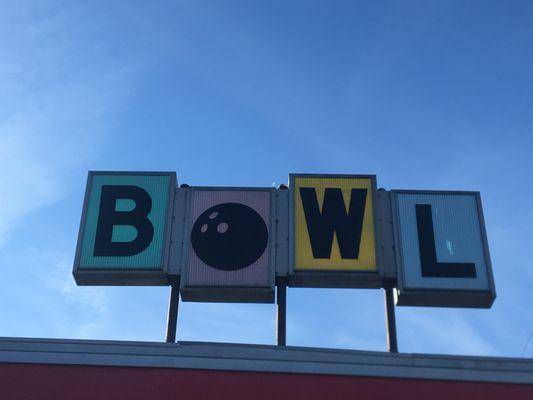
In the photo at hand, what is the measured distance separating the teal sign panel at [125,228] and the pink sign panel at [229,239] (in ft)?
2.26

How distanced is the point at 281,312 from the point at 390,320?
2328mm

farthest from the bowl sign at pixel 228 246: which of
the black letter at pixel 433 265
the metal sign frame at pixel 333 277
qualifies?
the black letter at pixel 433 265

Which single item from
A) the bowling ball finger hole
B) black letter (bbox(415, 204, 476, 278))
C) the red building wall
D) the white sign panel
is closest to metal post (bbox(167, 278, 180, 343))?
the bowling ball finger hole

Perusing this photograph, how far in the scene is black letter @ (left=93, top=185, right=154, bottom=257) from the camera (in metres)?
17.7

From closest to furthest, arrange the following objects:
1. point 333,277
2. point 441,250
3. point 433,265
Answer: point 333,277 < point 433,265 < point 441,250

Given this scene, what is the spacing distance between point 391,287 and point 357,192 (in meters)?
2.39

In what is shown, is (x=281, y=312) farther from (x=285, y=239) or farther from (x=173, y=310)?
(x=173, y=310)

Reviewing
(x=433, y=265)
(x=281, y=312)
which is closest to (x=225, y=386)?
(x=281, y=312)

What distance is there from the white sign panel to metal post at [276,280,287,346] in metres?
2.48

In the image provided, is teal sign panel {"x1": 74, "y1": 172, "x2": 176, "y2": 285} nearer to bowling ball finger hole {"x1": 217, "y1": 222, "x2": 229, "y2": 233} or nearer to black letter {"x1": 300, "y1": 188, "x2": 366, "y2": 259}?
bowling ball finger hole {"x1": 217, "y1": 222, "x2": 229, "y2": 233}

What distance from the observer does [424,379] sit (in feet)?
47.8

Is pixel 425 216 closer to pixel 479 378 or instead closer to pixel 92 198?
pixel 479 378

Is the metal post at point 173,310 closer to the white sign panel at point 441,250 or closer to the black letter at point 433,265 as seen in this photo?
the white sign panel at point 441,250

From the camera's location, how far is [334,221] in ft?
58.7
